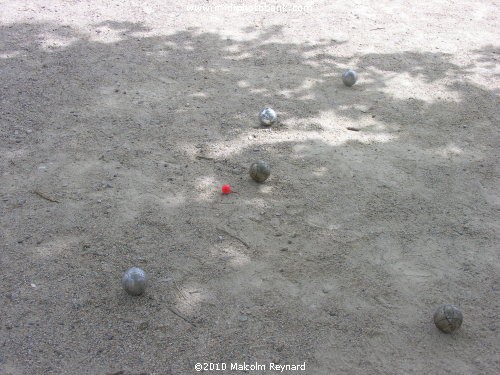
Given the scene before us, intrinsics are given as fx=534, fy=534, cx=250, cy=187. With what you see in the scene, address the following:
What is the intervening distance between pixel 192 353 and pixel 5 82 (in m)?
4.50

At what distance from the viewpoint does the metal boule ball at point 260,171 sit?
4867 mm

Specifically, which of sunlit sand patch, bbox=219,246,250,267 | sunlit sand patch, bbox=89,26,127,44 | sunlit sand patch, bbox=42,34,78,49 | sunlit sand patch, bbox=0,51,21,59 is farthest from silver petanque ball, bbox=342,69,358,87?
sunlit sand patch, bbox=0,51,21,59

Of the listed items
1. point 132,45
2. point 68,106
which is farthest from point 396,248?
point 132,45

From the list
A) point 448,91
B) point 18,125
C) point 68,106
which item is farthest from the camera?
point 448,91

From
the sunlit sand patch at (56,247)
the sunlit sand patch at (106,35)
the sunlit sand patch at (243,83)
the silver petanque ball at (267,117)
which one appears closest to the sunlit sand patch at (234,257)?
the sunlit sand patch at (56,247)

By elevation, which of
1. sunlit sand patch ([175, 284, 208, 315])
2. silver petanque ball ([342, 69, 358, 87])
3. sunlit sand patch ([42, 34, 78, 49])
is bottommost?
sunlit sand patch ([175, 284, 208, 315])

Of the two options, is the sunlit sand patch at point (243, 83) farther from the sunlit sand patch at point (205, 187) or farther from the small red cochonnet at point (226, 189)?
the small red cochonnet at point (226, 189)

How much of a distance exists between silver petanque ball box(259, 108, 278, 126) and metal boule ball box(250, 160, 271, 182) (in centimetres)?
101

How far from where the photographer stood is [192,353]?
3367 mm

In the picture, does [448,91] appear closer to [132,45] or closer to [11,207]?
[132,45]

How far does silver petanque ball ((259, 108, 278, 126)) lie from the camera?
229 inches

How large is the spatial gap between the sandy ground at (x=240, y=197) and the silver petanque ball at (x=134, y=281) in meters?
0.07

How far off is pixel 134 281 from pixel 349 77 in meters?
4.18

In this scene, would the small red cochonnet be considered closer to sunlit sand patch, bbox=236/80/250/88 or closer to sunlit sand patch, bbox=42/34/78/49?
sunlit sand patch, bbox=236/80/250/88
